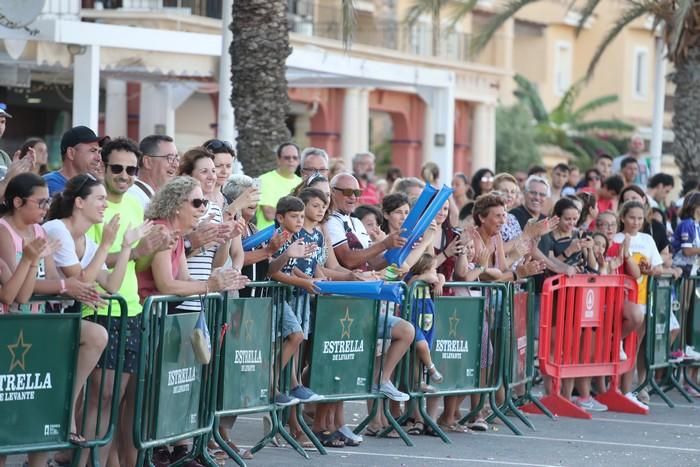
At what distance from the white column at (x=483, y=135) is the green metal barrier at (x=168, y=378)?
32.7 meters

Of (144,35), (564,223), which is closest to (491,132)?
(144,35)

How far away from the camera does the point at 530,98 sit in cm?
5197

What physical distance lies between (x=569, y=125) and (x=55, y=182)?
43.7 m

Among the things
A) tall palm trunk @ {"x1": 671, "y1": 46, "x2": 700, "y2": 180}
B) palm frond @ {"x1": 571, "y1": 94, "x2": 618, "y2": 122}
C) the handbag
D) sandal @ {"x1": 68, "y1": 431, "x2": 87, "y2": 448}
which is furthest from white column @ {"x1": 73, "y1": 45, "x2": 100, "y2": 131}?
palm frond @ {"x1": 571, "y1": 94, "x2": 618, "y2": 122}

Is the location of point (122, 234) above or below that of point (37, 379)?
above

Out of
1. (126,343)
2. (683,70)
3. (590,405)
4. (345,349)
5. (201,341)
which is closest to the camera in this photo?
(126,343)

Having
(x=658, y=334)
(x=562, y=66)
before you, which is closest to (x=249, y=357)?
(x=658, y=334)

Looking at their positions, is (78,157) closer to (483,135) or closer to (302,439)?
(302,439)

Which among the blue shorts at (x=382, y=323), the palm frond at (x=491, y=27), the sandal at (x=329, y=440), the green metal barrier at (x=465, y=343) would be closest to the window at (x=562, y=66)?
the palm frond at (x=491, y=27)

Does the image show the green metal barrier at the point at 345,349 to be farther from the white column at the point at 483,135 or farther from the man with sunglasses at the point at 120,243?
the white column at the point at 483,135

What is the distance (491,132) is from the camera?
42500 mm

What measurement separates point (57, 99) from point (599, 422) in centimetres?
1932

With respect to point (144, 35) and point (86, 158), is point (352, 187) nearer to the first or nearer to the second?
point (86, 158)

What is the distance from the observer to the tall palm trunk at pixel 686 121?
23.6 m
